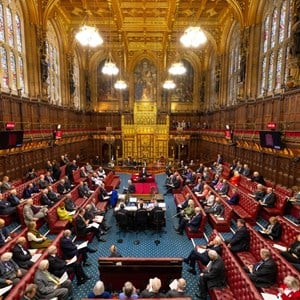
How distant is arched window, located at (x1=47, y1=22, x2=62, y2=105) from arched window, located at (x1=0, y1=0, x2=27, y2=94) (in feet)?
11.1

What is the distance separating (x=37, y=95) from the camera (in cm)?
1465

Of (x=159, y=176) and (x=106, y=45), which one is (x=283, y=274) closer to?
(x=159, y=176)

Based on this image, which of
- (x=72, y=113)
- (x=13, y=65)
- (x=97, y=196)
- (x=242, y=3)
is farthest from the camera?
(x=72, y=113)

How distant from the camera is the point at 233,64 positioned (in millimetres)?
18703

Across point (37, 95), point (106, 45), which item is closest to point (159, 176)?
point (37, 95)

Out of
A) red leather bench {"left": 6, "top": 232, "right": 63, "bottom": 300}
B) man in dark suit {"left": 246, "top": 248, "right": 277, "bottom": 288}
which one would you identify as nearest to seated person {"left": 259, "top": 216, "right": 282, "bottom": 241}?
man in dark suit {"left": 246, "top": 248, "right": 277, "bottom": 288}

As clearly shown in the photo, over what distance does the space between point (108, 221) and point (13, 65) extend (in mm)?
10825

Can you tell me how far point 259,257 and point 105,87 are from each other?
77.6 ft

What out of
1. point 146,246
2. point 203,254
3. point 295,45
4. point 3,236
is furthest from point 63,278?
point 295,45

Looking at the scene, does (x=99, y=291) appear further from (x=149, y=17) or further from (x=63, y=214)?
(x=149, y=17)

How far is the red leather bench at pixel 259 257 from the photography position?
4141 mm

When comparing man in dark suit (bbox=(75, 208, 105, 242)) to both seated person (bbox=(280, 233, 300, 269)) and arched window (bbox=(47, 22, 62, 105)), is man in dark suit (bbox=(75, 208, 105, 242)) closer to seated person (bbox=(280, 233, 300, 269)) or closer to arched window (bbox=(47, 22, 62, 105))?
seated person (bbox=(280, 233, 300, 269))

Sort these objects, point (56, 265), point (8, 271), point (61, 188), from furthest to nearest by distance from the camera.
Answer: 1. point (61, 188)
2. point (56, 265)
3. point (8, 271)

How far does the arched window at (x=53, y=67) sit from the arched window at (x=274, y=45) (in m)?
15.0
